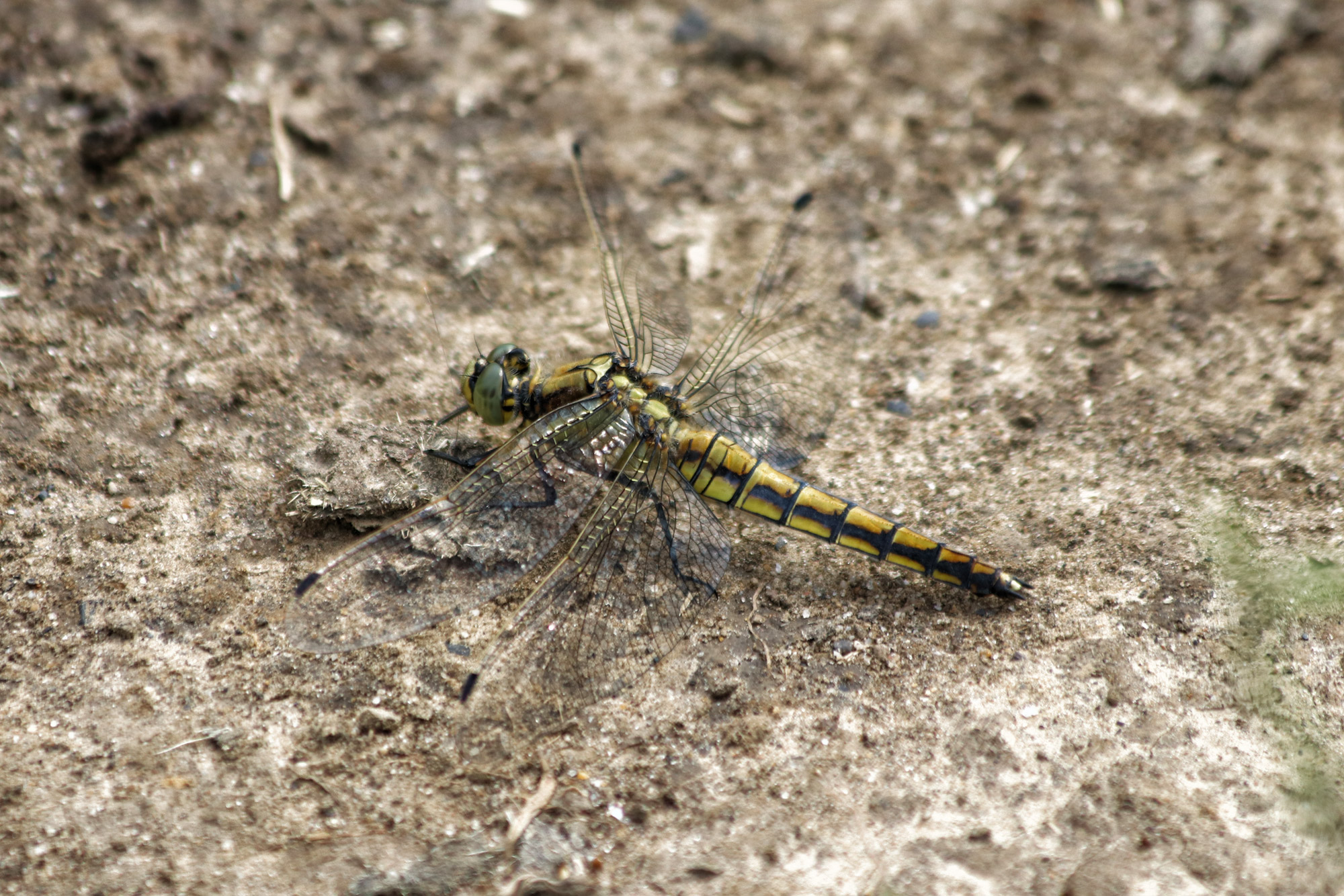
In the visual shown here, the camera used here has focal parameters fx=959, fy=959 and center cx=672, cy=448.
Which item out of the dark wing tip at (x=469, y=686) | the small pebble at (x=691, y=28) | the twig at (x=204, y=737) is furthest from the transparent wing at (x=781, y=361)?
the twig at (x=204, y=737)

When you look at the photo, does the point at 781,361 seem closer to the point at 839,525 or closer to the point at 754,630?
the point at 839,525

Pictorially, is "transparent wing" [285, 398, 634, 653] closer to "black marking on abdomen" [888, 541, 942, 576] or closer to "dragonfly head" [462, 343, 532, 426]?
"dragonfly head" [462, 343, 532, 426]

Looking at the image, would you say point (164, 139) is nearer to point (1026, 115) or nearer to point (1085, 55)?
point (1026, 115)

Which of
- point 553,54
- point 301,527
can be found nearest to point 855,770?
point 301,527

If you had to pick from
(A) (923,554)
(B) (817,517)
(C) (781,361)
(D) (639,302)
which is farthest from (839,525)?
(D) (639,302)

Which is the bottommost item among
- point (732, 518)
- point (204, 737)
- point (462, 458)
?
point (204, 737)
